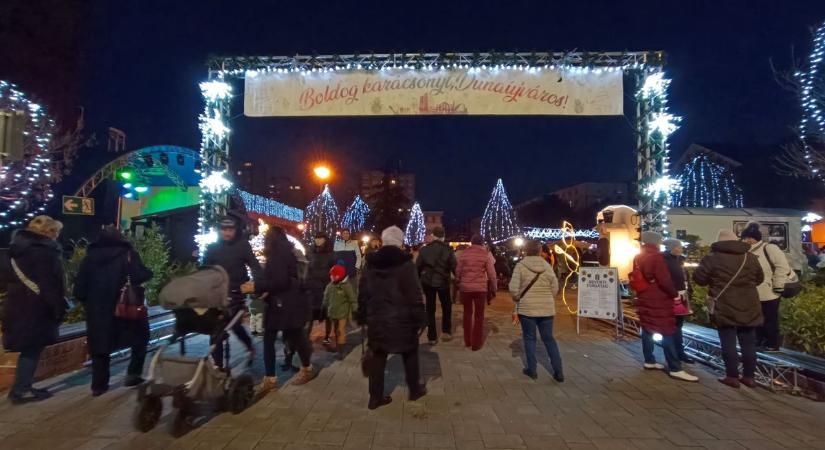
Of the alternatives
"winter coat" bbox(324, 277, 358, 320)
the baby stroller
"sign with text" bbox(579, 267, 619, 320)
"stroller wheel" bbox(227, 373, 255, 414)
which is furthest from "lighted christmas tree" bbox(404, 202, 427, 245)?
the baby stroller

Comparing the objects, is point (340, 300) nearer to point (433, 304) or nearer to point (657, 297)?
point (433, 304)

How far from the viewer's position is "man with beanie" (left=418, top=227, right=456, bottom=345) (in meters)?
8.23

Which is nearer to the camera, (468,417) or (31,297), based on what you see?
(468,417)

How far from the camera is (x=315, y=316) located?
7.49 meters

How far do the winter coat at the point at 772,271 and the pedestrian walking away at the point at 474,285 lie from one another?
344cm

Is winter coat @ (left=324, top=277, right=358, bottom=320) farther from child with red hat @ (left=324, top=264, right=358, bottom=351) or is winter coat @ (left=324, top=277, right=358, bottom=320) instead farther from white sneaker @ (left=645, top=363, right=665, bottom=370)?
white sneaker @ (left=645, top=363, right=665, bottom=370)

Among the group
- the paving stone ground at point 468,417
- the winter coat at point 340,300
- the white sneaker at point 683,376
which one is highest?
the winter coat at point 340,300

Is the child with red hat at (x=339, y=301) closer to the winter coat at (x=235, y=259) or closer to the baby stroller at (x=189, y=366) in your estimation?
the winter coat at (x=235, y=259)

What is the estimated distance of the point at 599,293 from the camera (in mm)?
8703

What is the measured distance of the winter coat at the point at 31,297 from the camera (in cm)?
483

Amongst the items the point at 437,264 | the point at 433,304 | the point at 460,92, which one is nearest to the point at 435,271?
the point at 437,264

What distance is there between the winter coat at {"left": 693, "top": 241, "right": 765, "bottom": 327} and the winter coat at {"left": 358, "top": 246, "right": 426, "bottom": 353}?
356cm

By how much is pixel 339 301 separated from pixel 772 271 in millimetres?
5670

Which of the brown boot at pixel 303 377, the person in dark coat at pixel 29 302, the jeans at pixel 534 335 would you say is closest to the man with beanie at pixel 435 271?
the jeans at pixel 534 335
